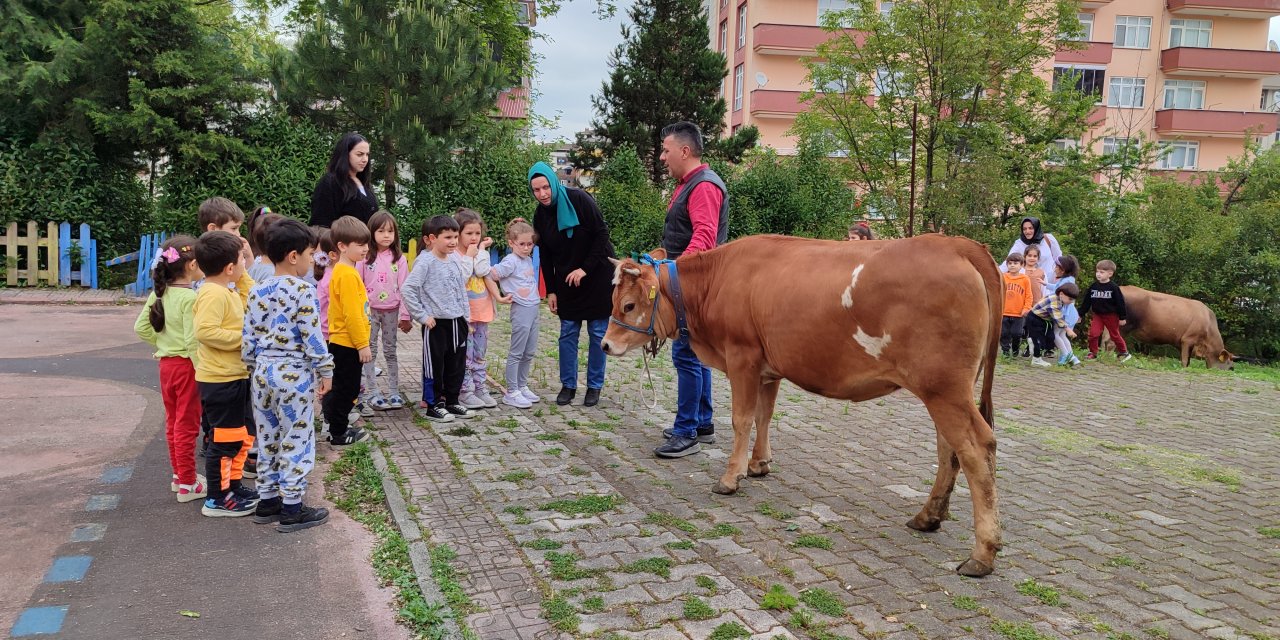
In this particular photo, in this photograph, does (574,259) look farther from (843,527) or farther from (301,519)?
(843,527)

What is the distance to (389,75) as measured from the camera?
52.9 feet

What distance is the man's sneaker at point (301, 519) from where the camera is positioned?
4.82 m

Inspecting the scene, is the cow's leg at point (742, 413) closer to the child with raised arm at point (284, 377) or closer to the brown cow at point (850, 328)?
the brown cow at point (850, 328)

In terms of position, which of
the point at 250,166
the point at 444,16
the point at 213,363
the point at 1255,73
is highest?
the point at 1255,73

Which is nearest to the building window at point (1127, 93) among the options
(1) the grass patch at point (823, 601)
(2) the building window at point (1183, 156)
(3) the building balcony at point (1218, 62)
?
(3) the building balcony at point (1218, 62)

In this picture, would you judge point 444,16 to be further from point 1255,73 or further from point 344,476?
point 1255,73

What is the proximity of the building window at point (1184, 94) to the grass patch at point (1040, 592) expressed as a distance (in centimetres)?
4620

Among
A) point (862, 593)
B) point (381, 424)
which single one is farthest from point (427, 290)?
point (862, 593)

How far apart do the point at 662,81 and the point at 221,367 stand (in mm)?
23025

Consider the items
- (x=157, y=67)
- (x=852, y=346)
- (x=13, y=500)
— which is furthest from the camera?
(x=157, y=67)

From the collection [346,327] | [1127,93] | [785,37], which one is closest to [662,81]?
[785,37]

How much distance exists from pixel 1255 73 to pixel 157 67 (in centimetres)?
4752

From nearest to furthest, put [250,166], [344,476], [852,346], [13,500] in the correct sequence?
[852,346], [13,500], [344,476], [250,166]

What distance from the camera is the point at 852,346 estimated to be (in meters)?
4.66
